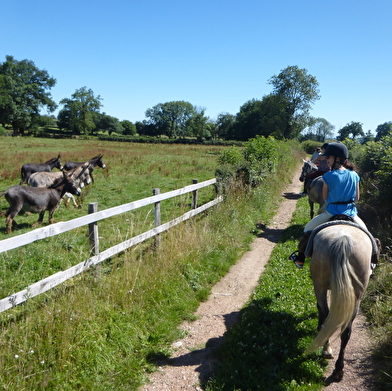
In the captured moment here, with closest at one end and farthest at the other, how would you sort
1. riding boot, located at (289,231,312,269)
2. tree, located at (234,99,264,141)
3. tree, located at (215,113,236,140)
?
1. riding boot, located at (289,231,312,269)
2. tree, located at (234,99,264,141)
3. tree, located at (215,113,236,140)

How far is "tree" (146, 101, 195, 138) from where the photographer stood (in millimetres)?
111675

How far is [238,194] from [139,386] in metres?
7.94

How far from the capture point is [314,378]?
140 inches

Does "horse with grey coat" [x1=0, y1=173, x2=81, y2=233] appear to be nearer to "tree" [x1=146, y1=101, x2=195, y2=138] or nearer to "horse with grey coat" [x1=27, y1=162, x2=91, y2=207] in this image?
"horse with grey coat" [x1=27, y1=162, x2=91, y2=207]

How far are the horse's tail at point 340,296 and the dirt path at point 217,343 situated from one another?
750mm

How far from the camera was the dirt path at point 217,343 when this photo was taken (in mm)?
3539

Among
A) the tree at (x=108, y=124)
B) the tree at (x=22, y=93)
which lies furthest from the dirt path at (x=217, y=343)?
the tree at (x=108, y=124)

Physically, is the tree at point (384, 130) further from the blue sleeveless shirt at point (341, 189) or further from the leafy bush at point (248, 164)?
the blue sleeveless shirt at point (341, 189)

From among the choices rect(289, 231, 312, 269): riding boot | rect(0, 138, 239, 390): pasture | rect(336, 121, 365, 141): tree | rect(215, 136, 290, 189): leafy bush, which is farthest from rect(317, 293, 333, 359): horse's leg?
rect(336, 121, 365, 141): tree

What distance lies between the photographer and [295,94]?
5256 centimetres

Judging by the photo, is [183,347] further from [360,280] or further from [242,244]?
[242,244]

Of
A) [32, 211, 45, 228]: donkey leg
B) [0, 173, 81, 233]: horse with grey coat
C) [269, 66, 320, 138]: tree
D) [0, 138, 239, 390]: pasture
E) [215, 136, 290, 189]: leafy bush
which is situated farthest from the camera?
[269, 66, 320, 138]: tree

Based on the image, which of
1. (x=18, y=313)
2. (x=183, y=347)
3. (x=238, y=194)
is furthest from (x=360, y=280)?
(x=238, y=194)

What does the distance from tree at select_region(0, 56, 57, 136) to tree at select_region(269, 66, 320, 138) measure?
2040 inches
